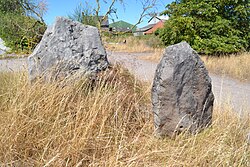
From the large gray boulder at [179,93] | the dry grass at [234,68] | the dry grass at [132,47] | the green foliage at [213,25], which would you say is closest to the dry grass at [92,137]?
the large gray boulder at [179,93]

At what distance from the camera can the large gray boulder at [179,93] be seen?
94.7 inches

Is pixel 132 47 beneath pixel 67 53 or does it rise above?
above

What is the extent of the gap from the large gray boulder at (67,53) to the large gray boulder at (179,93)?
4.68 ft

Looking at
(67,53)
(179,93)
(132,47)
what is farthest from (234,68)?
(132,47)

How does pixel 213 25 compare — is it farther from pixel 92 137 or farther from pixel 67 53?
pixel 92 137

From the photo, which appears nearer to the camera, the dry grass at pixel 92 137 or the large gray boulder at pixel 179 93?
the dry grass at pixel 92 137

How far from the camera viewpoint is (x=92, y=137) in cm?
212

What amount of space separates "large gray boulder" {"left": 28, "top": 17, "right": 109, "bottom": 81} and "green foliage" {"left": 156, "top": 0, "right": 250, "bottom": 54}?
1029 cm

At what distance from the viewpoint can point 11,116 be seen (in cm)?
215

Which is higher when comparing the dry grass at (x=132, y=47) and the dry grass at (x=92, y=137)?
the dry grass at (x=132, y=47)

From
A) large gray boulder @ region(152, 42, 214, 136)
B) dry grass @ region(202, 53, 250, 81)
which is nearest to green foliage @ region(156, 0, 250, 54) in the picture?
dry grass @ region(202, 53, 250, 81)

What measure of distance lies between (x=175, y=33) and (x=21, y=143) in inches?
494

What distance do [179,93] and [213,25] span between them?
1193 centimetres

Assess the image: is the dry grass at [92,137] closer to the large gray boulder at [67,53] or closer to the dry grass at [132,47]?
the large gray boulder at [67,53]
